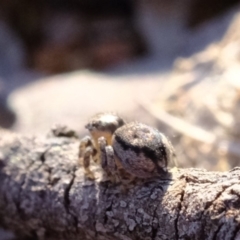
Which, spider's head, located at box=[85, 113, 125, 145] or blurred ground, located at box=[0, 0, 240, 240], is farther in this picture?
blurred ground, located at box=[0, 0, 240, 240]

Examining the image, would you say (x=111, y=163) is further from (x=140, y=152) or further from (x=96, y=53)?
(x=96, y=53)

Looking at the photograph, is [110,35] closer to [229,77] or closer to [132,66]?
[132,66]

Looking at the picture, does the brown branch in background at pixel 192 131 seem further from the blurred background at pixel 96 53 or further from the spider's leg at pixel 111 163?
the spider's leg at pixel 111 163

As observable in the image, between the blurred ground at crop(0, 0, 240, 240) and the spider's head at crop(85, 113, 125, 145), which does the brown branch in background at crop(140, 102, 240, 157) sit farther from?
the spider's head at crop(85, 113, 125, 145)

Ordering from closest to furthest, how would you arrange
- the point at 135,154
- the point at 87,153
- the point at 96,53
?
the point at 135,154 < the point at 87,153 < the point at 96,53

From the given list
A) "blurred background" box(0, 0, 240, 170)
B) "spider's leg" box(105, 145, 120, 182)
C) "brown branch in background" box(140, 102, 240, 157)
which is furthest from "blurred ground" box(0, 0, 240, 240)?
"spider's leg" box(105, 145, 120, 182)

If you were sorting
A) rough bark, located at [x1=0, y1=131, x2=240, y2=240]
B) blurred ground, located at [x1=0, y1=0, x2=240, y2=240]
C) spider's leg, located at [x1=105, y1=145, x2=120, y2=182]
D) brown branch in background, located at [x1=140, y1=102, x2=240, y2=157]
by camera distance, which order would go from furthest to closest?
blurred ground, located at [x1=0, y1=0, x2=240, y2=240]
brown branch in background, located at [x1=140, y1=102, x2=240, y2=157]
spider's leg, located at [x1=105, y1=145, x2=120, y2=182]
rough bark, located at [x1=0, y1=131, x2=240, y2=240]

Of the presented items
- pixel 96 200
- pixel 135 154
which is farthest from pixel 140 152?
pixel 96 200
